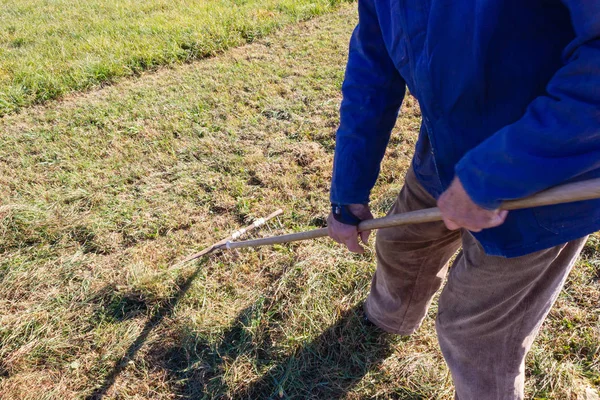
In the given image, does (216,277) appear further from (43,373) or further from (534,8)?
(534,8)

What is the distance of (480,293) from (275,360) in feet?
4.71

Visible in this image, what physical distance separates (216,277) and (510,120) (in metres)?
2.34

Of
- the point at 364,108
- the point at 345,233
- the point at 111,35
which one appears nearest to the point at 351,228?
the point at 345,233

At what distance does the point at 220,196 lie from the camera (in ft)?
12.2

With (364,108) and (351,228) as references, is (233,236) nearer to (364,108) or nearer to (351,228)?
(351,228)

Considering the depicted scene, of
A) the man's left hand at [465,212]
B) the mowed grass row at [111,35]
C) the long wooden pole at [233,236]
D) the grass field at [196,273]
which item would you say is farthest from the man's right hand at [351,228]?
the mowed grass row at [111,35]

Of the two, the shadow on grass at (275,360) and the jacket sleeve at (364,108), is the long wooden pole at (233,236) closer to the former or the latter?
the shadow on grass at (275,360)

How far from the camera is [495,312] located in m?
1.49

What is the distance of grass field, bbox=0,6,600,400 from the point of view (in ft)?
8.07

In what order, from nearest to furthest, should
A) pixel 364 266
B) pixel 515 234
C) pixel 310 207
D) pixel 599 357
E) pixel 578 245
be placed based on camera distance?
Result: pixel 515 234 < pixel 578 245 < pixel 599 357 < pixel 364 266 < pixel 310 207

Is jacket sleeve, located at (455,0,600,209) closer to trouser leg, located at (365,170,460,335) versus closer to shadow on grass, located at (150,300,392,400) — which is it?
trouser leg, located at (365,170,460,335)

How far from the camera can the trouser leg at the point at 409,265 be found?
188cm

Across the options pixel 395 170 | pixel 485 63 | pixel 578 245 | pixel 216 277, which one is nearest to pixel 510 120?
pixel 485 63

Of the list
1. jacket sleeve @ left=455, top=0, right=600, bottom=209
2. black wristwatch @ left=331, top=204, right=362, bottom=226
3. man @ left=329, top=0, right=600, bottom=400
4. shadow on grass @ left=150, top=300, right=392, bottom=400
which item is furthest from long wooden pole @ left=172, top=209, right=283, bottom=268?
jacket sleeve @ left=455, top=0, right=600, bottom=209
